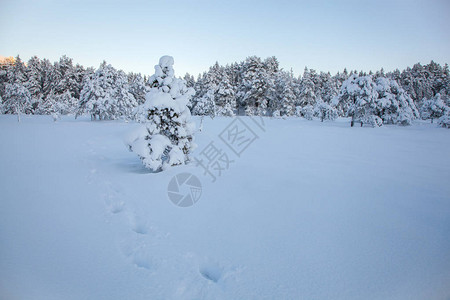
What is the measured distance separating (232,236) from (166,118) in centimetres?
643

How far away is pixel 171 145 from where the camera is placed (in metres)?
9.83

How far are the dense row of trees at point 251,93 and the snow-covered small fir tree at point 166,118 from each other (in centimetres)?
2263

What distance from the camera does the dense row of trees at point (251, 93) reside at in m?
26.6

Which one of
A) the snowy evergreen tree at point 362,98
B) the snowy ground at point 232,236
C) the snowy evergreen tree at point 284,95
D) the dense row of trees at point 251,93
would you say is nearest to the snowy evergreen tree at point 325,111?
the dense row of trees at point 251,93

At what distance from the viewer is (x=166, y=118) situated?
384 inches

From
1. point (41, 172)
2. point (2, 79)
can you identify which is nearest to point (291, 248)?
point (41, 172)

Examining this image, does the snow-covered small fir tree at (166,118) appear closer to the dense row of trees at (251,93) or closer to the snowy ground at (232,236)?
the snowy ground at (232,236)

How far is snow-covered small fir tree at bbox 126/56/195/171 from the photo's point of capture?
9.45m

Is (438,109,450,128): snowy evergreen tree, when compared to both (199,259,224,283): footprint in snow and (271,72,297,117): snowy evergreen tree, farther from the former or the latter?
(199,259,224,283): footprint in snow

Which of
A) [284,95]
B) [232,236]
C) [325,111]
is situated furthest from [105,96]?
[232,236]

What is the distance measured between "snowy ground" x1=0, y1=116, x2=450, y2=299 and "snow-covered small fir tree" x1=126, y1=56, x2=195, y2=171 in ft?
3.89

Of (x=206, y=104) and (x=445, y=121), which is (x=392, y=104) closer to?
(x=445, y=121)

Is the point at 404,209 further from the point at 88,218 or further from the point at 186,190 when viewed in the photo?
the point at 88,218

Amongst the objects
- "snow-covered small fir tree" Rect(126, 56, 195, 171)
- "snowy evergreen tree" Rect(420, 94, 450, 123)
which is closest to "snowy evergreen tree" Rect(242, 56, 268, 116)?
"snowy evergreen tree" Rect(420, 94, 450, 123)
